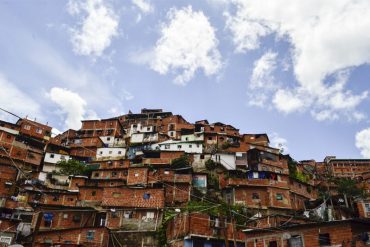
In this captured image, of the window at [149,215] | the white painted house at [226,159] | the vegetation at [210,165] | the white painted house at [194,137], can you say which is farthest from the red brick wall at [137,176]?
the white painted house at [194,137]

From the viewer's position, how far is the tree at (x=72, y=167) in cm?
5945

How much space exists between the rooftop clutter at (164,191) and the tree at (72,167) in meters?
0.18

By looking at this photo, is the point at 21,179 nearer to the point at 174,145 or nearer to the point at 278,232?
the point at 174,145

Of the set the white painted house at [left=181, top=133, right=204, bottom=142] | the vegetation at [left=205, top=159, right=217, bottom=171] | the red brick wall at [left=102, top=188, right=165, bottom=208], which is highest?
the white painted house at [left=181, top=133, right=204, bottom=142]

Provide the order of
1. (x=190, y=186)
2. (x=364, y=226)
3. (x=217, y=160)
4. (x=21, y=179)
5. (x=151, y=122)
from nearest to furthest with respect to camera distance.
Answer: (x=364, y=226) < (x=190, y=186) < (x=21, y=179) < (x=217, y=160) < (x=151, y=122)

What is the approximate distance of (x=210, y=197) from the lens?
49.9 metres

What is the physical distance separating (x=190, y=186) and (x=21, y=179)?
93.0 feet

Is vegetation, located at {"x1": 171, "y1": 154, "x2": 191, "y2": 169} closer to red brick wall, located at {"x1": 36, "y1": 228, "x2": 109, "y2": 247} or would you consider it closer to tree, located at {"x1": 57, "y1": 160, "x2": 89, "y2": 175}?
tree, located at {"x1": 57, "y1": 160, "x2": 89, "y2": 175}

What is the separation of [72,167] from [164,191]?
23.9 meters

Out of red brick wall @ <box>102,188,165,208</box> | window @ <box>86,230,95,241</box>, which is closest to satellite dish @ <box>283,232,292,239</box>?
red brick wall @ <box>102,188,165,208</box>

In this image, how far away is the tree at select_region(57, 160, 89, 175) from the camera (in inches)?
2341

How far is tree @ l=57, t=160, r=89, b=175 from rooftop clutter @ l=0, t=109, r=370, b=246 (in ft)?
0.59

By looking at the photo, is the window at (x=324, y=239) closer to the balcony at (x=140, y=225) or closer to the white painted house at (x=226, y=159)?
the balcony at (x=140, y=225)

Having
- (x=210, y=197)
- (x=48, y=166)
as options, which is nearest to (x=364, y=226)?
(x=210, y=197)
